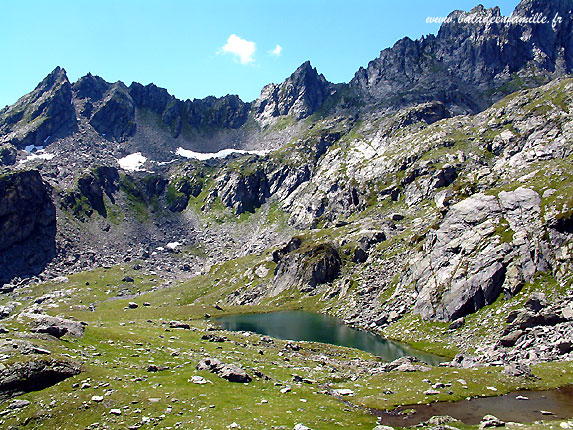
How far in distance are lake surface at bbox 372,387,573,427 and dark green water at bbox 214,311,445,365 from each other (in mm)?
31645

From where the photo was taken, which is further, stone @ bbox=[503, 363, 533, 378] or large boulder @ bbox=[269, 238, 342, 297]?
large boulder @ bbox=[269, 238, 342, 297]

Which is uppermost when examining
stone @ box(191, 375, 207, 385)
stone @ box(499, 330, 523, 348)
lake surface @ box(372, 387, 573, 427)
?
stone @ box(191, 375, 207, 385)

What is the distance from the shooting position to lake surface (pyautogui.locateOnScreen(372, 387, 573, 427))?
3128cm

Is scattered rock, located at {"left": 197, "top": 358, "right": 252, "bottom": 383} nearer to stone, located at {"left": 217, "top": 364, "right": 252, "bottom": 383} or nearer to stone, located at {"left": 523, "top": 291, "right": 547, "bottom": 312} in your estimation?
stone, located at {"left": 217, "top": 364, "right": 252, "bottom": 383}

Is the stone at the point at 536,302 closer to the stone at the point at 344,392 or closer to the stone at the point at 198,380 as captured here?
the stone at the point at 344,392

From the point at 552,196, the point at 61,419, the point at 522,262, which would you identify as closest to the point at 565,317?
the point at 522,262

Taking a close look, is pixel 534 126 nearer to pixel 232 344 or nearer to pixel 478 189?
pixel 478 189

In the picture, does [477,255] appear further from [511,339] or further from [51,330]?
[51,330]

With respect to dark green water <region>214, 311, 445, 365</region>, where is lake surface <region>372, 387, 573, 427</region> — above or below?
above

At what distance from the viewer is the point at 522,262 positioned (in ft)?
269

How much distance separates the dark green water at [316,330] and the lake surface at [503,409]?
31.6 metres

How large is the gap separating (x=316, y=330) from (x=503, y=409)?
77728 millimetres

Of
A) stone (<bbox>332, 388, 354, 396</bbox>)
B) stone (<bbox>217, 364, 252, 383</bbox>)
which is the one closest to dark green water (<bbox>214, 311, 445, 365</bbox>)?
stone (<bbox>332, 388, 354, 396</bbox>)

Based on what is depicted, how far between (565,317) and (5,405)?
2938 inches
